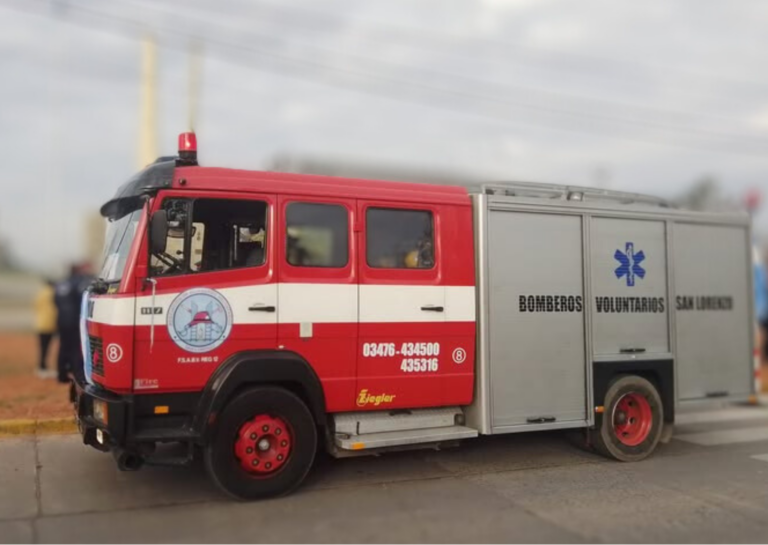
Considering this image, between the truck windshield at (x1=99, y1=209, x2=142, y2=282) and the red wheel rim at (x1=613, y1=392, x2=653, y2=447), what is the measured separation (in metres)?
5.18

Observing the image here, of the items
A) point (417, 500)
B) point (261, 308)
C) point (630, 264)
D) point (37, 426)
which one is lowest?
point (417, 500)

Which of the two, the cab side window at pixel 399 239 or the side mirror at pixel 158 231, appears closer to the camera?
the side mirror at pixel 158 231

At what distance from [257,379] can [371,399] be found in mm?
1091

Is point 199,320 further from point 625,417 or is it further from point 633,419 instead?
point 633,419

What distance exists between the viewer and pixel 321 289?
5.88 meters

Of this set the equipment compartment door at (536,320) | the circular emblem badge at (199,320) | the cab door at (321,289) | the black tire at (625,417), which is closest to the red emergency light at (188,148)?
the cab door at (321,289)

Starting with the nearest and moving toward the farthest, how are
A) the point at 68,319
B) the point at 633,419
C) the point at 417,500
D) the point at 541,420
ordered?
the point at 417,500
the point at 541,420
the point at 633,419
the point at 68,319

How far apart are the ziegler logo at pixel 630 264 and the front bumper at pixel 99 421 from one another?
503 cm

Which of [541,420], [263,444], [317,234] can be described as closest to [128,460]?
[263,444]

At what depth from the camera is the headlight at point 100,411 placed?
524 centimetres

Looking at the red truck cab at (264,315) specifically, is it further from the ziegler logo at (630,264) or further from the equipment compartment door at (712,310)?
the equipment compartment door at (712,310)

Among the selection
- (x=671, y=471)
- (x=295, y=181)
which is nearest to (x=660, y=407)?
(x=671, y=471)

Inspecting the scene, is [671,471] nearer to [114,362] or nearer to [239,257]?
[239,257]

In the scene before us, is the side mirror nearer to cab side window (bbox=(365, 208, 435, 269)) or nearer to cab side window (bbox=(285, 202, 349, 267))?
cab side window (bbox=(285, 202, 349, 267))
